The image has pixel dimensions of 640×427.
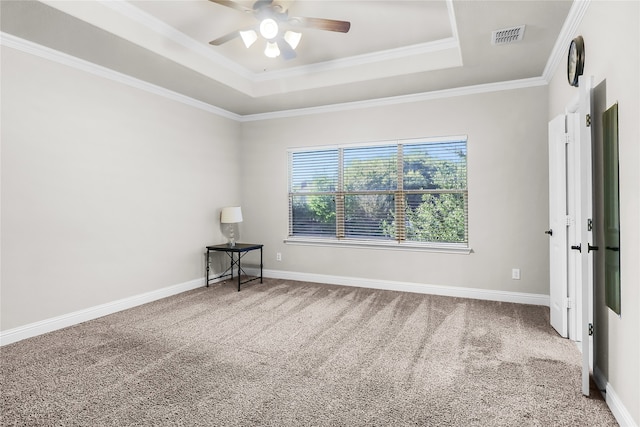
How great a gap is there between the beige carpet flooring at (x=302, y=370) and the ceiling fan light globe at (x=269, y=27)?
102 inches

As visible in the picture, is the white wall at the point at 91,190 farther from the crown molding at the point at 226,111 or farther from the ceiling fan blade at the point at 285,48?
the ceiling fan blade at the point at 285,48

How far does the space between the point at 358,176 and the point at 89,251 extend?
11.2 ft

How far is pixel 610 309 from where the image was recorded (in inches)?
82.4

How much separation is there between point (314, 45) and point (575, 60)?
239cm

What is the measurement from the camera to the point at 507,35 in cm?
312

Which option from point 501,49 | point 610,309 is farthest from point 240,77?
point 610,309

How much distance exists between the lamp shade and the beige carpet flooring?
1535 millimetres

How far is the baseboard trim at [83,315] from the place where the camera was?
314 cm

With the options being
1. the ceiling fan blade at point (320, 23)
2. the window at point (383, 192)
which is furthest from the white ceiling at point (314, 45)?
the window at point (383, 192)

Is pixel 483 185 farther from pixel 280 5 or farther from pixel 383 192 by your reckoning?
pixel 280 5

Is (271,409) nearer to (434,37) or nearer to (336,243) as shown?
(336,243)

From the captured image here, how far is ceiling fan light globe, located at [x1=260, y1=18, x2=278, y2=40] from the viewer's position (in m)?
2.89

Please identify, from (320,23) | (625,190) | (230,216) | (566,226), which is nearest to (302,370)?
(625,190)

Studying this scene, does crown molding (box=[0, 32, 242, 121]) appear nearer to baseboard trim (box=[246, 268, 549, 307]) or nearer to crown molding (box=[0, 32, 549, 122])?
crown molding (box=[0, 32, 549, 122])
